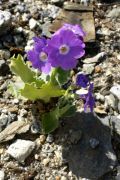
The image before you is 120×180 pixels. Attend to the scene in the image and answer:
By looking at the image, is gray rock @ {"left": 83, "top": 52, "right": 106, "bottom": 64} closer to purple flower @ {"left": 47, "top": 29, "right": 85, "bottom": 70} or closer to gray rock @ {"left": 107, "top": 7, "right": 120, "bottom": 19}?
gray rock @ {"left": 107, "top": 7, "right": 120, "bottom": 19}

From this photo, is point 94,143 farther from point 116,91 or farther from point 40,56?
point 40,56

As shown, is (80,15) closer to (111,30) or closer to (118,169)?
(111,30)

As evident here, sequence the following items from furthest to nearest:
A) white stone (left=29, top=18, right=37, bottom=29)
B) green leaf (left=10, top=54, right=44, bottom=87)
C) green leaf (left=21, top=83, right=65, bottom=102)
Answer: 1. white stone (left=29, top=18, right=37, bottom=29)
2. green leaf (left=10, top=54, right=44, bottom=87)
3. green leaf (left=21, top=83, right=65, bottom=102)

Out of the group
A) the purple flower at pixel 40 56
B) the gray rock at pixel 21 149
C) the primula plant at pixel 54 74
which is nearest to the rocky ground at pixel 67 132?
the gray rock at pixel 21 149

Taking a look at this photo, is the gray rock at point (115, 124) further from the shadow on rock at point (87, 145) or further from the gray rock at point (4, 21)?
the gray rock at point (4, 21)

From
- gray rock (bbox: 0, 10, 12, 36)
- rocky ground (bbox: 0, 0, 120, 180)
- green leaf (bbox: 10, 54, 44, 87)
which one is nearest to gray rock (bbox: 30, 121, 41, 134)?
rocky ground (bbox: 0, 0, 120, 180)

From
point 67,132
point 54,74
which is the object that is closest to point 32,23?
point 54,74

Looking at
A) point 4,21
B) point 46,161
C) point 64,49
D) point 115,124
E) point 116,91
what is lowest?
point 46,161
